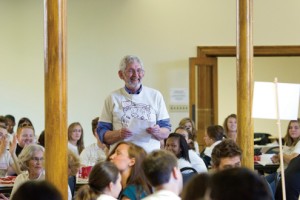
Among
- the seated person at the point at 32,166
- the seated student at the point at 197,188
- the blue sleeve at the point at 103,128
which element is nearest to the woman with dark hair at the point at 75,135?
the seated person at the point at 32,166

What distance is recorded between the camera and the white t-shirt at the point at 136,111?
15.5 feet

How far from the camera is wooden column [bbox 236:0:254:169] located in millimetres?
5164

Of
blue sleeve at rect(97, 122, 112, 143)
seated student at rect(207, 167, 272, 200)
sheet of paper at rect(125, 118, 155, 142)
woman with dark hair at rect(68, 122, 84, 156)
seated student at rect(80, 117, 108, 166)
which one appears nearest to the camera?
seated student at rect(207, 167, 272, 200)

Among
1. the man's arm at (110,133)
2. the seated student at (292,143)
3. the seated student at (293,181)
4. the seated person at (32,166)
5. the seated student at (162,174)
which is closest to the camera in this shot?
the seated student at (162,174)

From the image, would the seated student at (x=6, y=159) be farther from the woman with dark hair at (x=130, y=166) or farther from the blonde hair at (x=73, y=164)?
the woman with dark hair at (x=130, y=166)

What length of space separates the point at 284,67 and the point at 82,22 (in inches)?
245

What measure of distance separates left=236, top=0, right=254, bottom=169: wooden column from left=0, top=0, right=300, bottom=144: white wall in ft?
17.2

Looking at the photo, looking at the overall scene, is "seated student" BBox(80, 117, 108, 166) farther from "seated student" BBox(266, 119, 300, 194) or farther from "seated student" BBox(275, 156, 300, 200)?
"seated student" BBox(275, 156, 300, 200)

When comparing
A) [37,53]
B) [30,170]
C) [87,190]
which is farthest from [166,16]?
[87,190]

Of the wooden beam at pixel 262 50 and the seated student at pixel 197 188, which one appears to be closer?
the seated student at pixel 197 188

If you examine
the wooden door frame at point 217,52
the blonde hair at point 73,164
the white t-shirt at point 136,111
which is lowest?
the blonde hair at point 73,164

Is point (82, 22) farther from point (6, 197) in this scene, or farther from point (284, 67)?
point (284, 67)

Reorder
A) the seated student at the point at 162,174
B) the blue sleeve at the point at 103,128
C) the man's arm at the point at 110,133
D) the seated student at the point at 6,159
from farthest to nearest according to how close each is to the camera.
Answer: the seated student at the point at 6,159 < the blue sleeve at the point at 103,128 < the man's arm at the point at 110,133 < the seated student at the point at 162,174

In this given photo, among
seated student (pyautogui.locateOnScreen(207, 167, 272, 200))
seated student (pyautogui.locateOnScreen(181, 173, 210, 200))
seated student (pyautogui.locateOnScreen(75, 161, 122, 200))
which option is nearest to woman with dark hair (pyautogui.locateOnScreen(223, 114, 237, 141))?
seated student (pyautogui.locateOnScreen(75, 161, 122, 200))
